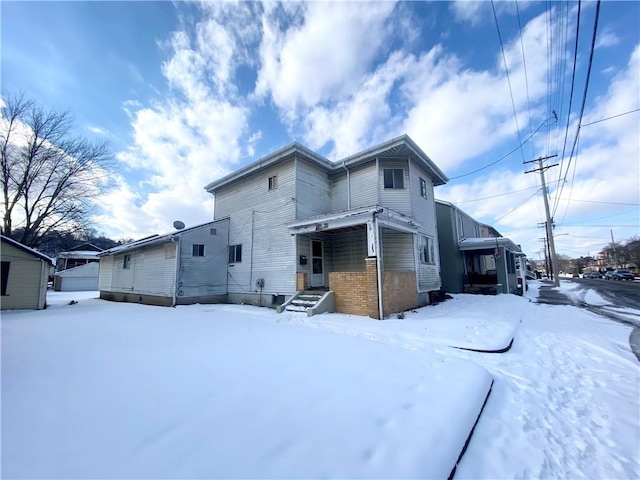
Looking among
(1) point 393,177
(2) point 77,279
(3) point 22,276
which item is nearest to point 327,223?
(1) point 393,177

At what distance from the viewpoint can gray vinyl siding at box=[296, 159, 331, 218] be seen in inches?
443

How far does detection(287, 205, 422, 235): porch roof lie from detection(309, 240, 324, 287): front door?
1.47 metres

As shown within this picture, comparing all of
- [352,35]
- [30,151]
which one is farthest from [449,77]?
[30,151]

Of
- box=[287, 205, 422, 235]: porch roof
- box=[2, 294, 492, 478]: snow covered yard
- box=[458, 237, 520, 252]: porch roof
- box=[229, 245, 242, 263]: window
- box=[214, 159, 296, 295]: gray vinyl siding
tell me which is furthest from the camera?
box=[458, 237, 520, 252]: porch roof

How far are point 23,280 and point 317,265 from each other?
1352 cm

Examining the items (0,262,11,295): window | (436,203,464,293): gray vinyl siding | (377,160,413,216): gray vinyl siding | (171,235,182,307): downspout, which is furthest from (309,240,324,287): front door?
(0,262,11,295): window

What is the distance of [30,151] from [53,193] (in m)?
3.21

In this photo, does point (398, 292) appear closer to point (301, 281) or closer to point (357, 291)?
point (357, 291)

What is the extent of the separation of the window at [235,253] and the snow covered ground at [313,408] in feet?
24.4

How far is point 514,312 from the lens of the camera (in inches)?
379

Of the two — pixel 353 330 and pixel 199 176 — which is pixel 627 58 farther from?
pixel 199 176

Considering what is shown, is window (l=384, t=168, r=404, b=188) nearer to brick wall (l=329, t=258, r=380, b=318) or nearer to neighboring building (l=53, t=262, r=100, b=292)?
brick wall (l=329, t=258, r=380, b=318)

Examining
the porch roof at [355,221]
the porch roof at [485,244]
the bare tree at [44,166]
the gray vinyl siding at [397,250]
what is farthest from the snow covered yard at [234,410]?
the bare tree at [44,166]

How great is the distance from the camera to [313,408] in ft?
9.23
